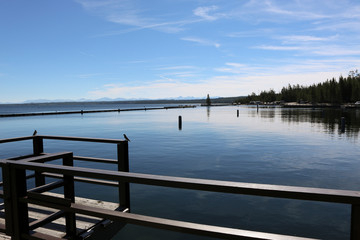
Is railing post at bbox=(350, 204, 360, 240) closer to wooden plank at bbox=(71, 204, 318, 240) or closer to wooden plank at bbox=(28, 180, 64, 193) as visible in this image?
wooden plank at bbox=(71, 204, 318, 240)

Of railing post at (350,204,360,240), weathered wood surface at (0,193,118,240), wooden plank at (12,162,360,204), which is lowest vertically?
weathered wood surface at (0,193,118,240)

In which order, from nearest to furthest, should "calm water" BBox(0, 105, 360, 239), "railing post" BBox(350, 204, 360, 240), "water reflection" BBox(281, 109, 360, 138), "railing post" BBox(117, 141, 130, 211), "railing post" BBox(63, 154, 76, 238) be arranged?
"railing post" BBox(350, 204, 360, 240) < "railing post" BBox(63, 154, 76, 238) < "railing post" BBox(117, 141, 130, 211) < "calm water" BBox(0, 105, 360, 239) < "water reflection" BBox(281, 109, 360, 138)

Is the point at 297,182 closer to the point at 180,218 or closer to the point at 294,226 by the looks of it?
the point at 294,226

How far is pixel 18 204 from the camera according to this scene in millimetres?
3449

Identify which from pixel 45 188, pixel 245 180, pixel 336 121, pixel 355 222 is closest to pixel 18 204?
pixel 45 188

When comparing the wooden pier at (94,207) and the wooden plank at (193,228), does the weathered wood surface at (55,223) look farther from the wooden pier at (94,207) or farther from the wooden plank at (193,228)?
the wooden plank at (193,228)

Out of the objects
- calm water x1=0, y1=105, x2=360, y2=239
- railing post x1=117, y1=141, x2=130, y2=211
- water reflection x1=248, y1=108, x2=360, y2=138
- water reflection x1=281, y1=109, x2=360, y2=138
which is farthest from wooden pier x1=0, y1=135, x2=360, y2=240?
water reflection x1=281, y1=109, x2=360, y2=138

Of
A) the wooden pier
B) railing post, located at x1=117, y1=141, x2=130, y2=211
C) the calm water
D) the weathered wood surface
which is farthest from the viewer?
the calm water

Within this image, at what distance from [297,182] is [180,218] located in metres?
6.30

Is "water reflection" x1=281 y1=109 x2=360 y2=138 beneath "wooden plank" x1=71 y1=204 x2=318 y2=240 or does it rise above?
beneath

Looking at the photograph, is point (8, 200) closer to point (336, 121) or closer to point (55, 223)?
point (55, 223)

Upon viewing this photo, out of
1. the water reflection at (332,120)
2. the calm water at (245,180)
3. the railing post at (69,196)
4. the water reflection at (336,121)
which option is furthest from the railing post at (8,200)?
the water reflection at (336,121)

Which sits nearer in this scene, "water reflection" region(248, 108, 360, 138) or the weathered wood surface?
the weathered wood surface

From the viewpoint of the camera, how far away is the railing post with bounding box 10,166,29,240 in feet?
11.3
